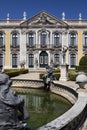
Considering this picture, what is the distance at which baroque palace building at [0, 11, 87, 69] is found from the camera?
1619 inches

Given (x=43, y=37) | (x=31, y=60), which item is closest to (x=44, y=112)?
(x=31, y=60)

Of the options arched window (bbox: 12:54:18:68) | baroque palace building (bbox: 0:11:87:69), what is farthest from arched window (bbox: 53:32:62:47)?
arched window (bbox: 12:54:18:68)

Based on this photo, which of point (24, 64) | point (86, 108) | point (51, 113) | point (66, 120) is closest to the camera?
point (66, 120)

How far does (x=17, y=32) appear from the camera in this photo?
41.4 meters

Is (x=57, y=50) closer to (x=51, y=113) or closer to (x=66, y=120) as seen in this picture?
(x=51, y=113)

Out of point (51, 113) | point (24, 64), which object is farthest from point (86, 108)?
point (24, 64)

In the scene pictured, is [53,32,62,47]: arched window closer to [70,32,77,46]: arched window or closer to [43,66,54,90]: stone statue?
[70,32,77,46]: arched window

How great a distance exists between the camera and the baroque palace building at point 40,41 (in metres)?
41.1

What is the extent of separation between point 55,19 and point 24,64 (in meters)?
7.22

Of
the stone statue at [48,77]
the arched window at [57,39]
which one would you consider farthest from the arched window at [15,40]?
the stone statue at [48,77]

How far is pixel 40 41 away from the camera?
136 ft

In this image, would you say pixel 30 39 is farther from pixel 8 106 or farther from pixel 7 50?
pixel 8 106

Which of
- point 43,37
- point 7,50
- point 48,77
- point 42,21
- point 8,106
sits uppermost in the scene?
point 42,21

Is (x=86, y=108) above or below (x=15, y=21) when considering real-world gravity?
below
